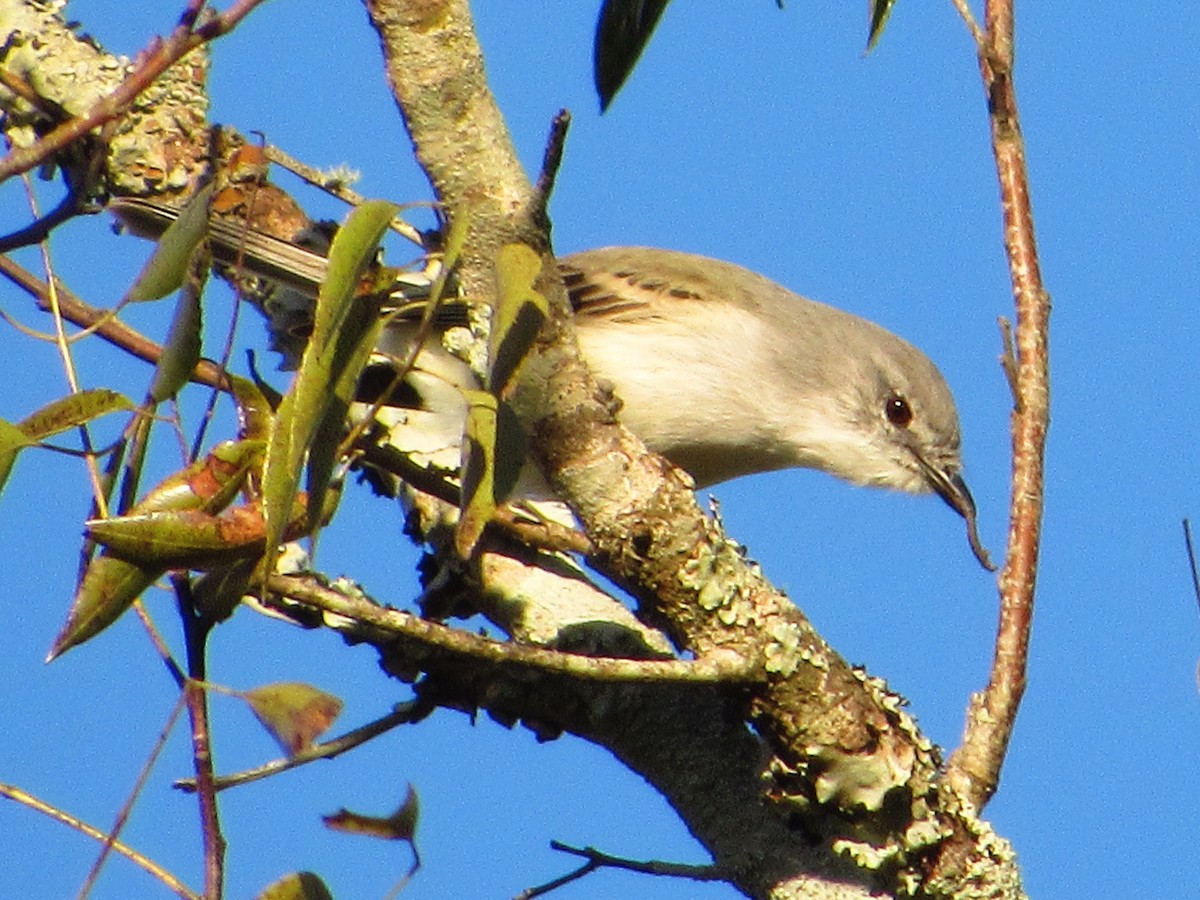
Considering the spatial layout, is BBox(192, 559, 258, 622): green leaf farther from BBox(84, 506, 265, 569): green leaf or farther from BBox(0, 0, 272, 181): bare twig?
BBox(0, 0, 272, 181): bare twig

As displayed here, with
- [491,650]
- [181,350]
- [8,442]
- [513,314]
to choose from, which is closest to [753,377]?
[491,650]

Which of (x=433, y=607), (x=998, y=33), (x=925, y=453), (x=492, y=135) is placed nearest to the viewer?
(x=492, y=135)

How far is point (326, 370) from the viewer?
92.2 inches

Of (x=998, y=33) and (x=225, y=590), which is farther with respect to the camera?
(x=998, y=33)

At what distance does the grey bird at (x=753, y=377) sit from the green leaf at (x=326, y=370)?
272 cm

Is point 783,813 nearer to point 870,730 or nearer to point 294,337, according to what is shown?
point 870,730

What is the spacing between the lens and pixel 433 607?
A: 4.05 meters

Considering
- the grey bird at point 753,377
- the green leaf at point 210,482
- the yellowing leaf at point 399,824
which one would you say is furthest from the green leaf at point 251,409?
the grey bird at point 753,377

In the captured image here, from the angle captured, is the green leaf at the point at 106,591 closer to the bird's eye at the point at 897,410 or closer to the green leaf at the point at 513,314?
the green leaf at the point at 513,314

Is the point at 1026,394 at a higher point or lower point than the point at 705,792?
higher

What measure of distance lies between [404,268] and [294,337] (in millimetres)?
2030

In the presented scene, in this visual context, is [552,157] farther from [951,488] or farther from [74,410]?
[951,488]

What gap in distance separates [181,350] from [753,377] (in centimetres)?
336

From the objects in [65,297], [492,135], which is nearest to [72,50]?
[65,297]
